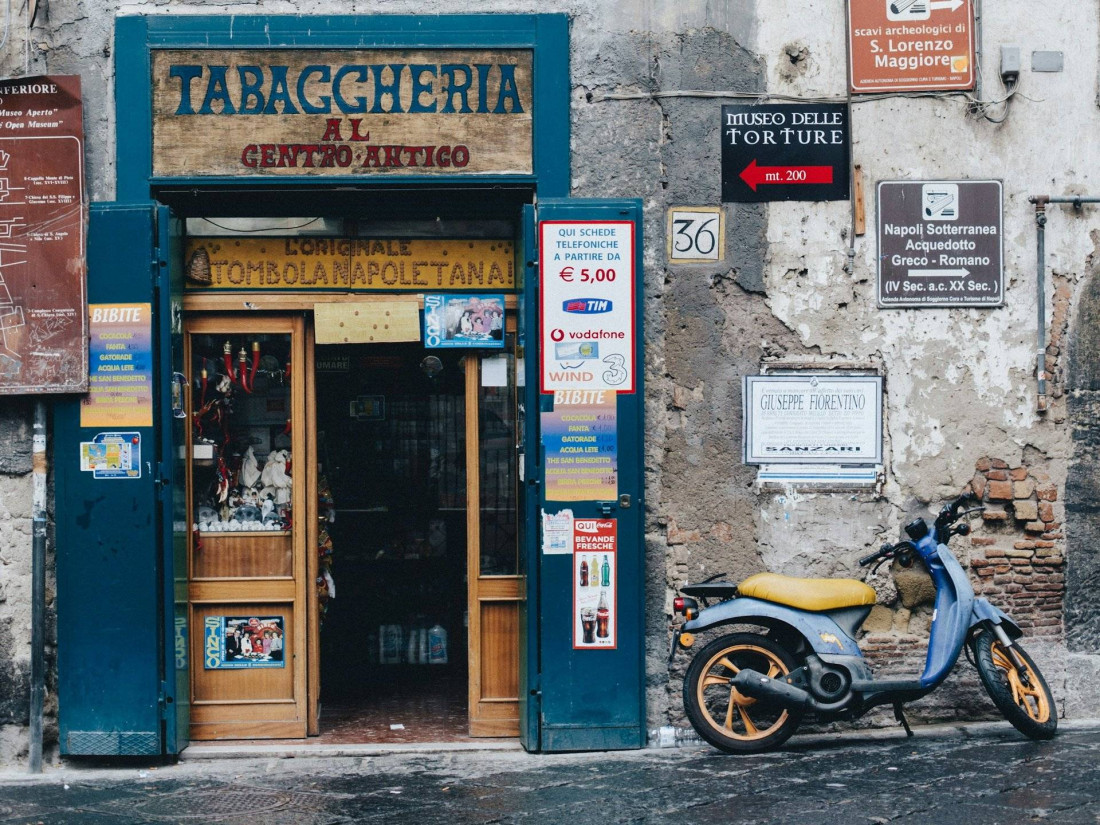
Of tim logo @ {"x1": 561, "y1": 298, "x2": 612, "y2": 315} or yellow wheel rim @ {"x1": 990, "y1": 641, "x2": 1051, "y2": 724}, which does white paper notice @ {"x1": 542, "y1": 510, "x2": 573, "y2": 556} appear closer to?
tim logo @ {"x1": 561, "y1": 298, "x2": 612, "y2": 315}

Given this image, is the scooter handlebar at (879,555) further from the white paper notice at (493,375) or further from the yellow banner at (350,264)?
the yellow banner at (350,264)

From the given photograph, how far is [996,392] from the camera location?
6992 mm

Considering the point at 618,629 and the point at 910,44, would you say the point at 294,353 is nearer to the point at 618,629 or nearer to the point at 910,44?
the point at 618,629

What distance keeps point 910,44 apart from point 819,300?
61.7 inches

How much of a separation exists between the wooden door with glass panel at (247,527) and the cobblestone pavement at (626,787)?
0.42 m

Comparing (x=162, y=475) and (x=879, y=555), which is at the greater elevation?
(x=162, y=475)

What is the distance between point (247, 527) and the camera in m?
7.10

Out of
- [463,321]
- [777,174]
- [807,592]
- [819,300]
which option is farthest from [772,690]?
[777,174]

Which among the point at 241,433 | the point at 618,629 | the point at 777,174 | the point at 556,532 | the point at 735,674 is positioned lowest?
the point at 735,674

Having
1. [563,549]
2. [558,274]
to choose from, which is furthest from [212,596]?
[558,274]

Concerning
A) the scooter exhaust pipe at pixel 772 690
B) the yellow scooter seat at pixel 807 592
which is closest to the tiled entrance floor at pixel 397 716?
the scooter exhaust pipe at pixel 772 690

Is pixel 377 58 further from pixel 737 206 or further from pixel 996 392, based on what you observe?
pixel 996 392

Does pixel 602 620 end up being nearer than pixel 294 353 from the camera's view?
Yes

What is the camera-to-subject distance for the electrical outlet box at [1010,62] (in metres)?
6.90
